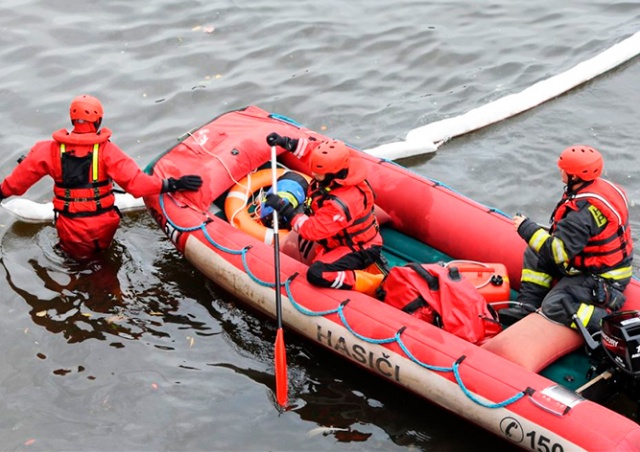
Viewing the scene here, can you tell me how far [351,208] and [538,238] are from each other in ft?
4.30

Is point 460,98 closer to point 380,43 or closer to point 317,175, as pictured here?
point 380,43

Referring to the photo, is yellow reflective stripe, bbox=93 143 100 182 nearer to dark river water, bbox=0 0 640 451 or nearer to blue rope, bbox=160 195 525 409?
blue rope, bbox=160 195 525 409

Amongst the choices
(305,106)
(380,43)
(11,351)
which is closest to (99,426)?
(11,351)

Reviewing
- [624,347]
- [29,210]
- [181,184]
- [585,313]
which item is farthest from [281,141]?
[624,347]

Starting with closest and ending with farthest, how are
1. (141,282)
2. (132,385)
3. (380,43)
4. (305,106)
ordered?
1. (132,385)
2. (141,282)
3. (305,106)
4. (380,43)

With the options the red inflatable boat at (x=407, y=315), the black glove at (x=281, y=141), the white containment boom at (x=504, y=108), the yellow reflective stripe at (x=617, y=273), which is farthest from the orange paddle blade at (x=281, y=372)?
the white containment boom at (x=504, y=108)

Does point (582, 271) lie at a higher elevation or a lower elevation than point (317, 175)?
lower

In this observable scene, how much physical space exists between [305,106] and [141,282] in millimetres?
3715

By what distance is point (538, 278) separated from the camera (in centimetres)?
621

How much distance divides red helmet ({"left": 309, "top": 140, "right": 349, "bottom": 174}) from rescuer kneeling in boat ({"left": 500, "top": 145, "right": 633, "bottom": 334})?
1274 mm

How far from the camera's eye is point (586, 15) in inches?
477

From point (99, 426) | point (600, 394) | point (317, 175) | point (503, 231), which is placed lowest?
point (99, 426)

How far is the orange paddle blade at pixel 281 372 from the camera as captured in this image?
6109 millimetres

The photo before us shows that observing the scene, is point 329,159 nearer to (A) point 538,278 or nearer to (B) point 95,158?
(A) point 538,278
